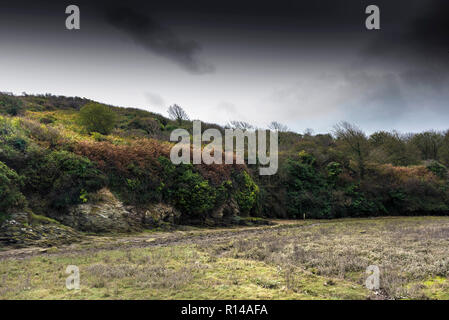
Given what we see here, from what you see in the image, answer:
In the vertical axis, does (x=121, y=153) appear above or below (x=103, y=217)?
above

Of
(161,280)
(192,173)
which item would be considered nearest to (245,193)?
(192,173)

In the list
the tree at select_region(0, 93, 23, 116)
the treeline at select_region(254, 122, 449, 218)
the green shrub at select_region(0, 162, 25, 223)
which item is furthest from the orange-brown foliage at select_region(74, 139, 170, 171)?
the tree at select_region(0, 93, 23, 116)

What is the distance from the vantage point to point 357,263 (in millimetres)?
7145

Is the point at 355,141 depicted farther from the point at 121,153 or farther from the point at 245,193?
the point at 121,153

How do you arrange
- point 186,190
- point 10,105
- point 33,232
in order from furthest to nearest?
point 10,105 < point 186,190 < point 33,232

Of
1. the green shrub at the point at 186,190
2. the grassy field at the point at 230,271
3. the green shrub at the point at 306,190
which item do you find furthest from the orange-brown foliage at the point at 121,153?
the green shrub at the point at 306,190

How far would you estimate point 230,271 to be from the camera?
681 cm

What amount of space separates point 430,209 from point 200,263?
28734 millimetres

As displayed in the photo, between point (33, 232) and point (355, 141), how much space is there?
3081 centimetres

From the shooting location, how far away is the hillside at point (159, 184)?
1220 cm

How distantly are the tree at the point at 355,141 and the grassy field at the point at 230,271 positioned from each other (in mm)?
20786

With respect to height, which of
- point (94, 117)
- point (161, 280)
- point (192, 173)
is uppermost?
point (94, 117)

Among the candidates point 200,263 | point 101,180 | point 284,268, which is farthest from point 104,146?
point 284,268
